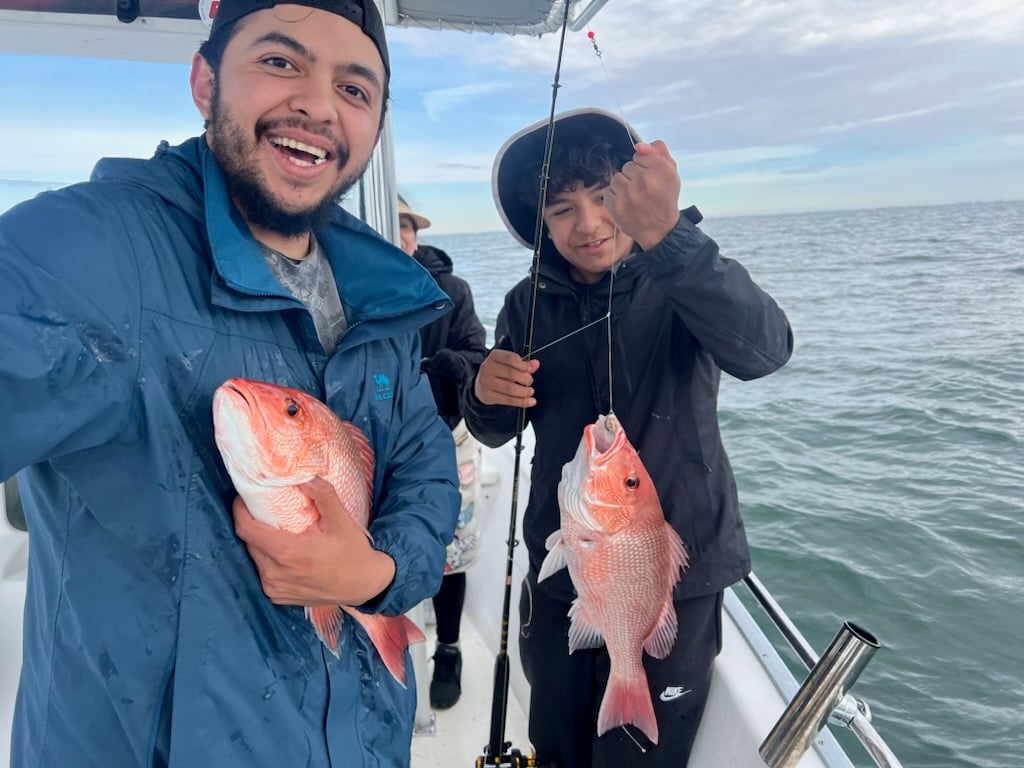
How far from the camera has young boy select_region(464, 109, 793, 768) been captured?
169 cm

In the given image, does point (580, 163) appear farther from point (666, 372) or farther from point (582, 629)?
point (582, 629)

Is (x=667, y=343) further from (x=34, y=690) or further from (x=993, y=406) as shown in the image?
(x=993, y=406)

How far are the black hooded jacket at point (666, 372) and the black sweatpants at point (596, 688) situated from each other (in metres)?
0.13

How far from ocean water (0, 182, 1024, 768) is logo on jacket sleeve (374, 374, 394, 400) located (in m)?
2.05

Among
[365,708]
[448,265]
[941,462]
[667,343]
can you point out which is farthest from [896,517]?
[365,708]

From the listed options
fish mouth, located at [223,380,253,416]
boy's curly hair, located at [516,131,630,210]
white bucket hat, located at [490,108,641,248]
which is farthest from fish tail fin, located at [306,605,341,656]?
white bucket hat, located at [490,108,641,248]

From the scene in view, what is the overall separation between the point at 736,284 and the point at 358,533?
109 cm

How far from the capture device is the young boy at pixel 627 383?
1.69m

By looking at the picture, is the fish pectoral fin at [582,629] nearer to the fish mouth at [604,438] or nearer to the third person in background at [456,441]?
the fish mouth at [604,438]

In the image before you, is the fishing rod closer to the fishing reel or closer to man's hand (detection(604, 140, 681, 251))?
the fishing reel

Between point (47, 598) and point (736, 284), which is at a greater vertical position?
point (736, 284)

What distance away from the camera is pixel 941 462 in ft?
25.2

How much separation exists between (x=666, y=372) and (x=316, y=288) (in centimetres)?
103

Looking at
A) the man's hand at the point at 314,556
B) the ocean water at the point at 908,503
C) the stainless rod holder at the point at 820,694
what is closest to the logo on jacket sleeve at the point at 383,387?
the man's hand at the point at 314,556
